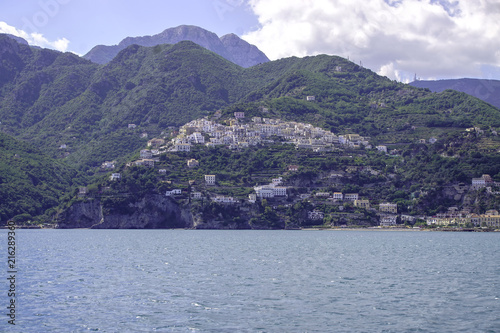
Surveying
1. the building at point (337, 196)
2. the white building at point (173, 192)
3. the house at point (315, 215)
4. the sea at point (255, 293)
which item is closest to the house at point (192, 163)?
the white building at point (173, 192)

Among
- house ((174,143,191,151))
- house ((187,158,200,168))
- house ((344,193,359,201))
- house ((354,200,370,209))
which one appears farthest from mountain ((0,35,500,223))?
house ((174,143,191,151))

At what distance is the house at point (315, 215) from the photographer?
108688mm

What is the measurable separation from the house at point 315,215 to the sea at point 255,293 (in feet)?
181

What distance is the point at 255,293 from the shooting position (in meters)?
31.8

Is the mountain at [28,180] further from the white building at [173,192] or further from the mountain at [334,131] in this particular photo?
the white building at [173,192]

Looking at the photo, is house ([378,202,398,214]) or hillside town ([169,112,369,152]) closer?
house ([378,202,398,214])

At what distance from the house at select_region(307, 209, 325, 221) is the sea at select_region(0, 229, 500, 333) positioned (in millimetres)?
55201

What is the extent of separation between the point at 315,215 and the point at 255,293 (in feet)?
256

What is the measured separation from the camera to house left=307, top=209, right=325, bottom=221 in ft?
357

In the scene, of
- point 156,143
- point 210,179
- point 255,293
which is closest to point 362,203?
point 210,179

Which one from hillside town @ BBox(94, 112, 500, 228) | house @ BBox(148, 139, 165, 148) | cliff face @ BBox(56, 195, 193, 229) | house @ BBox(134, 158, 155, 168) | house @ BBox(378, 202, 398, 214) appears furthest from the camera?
house @ BBox(148, 139, 165, 148)

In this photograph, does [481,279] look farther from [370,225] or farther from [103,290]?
[370,225]

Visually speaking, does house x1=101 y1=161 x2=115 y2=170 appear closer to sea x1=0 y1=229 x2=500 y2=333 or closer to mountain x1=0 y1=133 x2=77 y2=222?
mountain x1=0 y1=133 x2=77 y2=222

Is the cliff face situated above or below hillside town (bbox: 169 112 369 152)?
below
